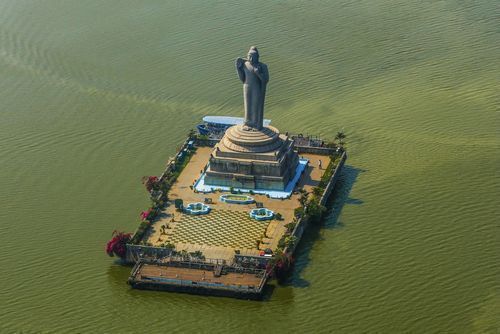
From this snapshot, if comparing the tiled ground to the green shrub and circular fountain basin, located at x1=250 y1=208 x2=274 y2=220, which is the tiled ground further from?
the green shrub

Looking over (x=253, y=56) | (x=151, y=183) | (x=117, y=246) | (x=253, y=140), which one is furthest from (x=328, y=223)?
(x=117, y=246)

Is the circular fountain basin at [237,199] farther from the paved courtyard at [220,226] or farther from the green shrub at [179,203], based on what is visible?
the green shrub at [179,203]

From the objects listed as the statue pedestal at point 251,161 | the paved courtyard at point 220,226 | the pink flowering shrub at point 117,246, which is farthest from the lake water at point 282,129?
the statue pedestal at point 251,161

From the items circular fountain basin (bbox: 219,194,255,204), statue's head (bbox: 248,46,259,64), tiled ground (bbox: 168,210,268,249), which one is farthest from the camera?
statue's head (bbox: 248,46,259,64)

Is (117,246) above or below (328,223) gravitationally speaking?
below

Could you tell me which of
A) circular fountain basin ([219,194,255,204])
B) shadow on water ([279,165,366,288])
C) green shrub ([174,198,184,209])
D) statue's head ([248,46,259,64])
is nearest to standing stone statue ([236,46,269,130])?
statue's head ([248,46,259,64])

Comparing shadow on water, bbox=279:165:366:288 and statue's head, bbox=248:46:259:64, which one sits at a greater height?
statue's head, bbox=248:46:259:64

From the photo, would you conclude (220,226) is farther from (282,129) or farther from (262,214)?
(282,129)

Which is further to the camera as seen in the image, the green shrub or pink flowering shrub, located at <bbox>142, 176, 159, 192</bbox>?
pink flowering shrub, located at <bbox>142, 176, 159, 192</bbox>
